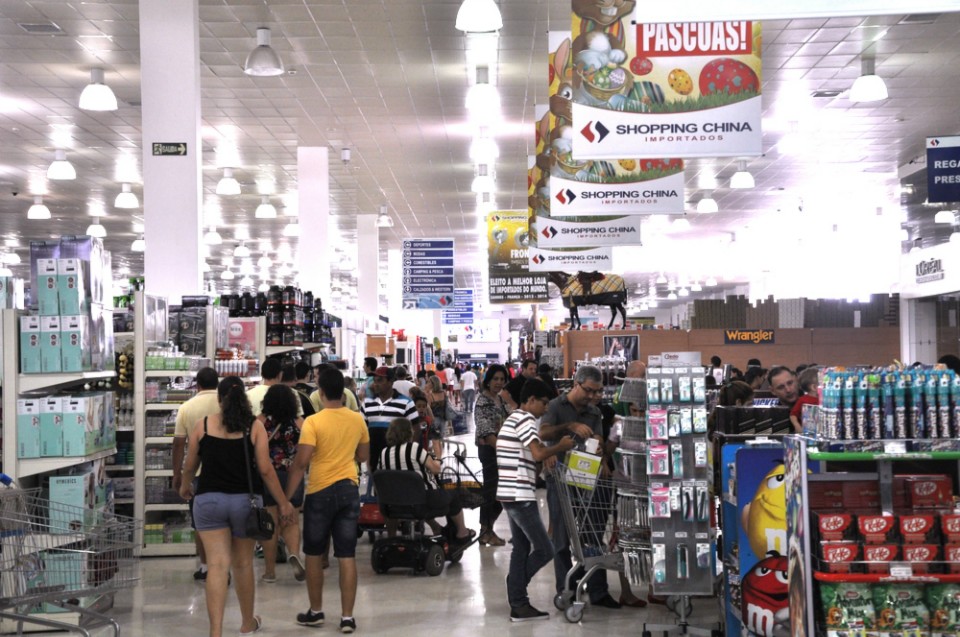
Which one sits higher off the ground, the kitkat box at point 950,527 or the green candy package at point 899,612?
the kitkat box at point 950,527

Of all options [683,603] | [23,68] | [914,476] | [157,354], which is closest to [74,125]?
[23,68]

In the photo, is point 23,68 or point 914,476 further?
point 23,68

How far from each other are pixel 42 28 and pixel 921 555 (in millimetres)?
10509

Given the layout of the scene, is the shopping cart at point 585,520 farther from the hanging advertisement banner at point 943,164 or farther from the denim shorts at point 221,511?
the hanging advertisement banner at point 943,164

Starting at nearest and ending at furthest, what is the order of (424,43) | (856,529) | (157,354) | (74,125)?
(856,529) → (157,354) → (424,43) → (74,125)

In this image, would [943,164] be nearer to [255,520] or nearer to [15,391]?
[255,520]

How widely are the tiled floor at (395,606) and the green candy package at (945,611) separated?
9.05 ft

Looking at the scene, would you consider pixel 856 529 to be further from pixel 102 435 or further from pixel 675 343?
pixel 675 343

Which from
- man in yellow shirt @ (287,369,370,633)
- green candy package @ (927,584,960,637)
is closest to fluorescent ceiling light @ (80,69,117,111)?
man in yellow shirt @ (287,369,370,633)

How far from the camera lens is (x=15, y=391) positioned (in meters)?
7.26

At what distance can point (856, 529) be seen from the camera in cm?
443

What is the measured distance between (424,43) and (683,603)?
766cm

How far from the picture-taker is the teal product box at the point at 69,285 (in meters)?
7.45

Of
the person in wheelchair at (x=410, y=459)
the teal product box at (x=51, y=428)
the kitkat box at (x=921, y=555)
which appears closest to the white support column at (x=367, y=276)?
the person in wheelchair at (x=410, y=459)
